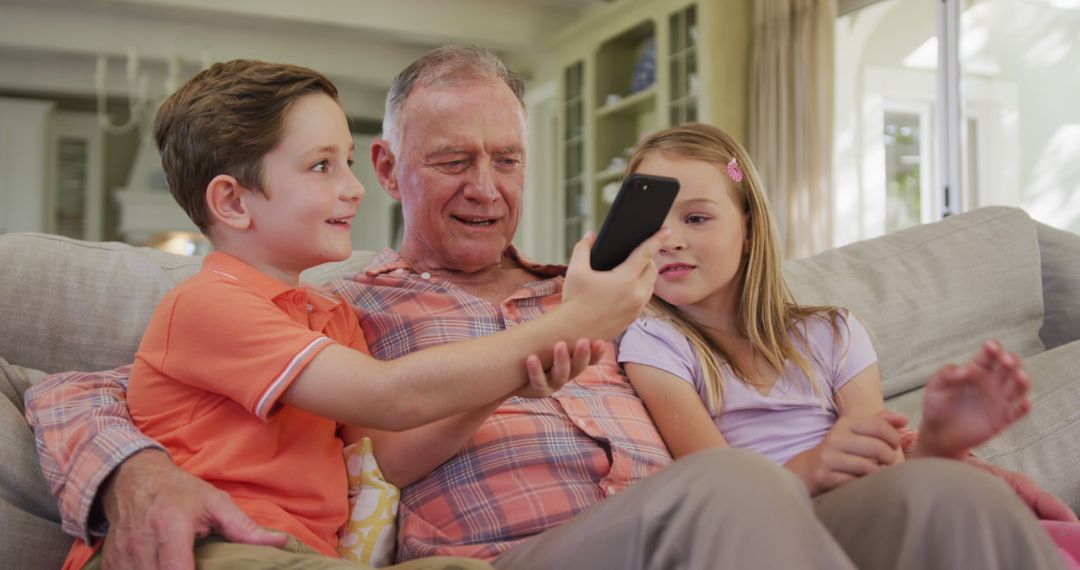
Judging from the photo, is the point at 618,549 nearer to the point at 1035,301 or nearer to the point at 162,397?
the point at 162,397

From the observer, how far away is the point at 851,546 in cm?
96

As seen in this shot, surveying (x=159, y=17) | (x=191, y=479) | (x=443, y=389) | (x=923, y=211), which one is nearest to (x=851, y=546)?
(x=443, y=389)

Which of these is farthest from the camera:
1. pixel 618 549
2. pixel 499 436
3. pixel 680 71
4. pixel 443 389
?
pixel 680 71

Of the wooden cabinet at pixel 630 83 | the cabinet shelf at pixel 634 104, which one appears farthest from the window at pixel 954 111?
the cabinet shelf at pixel 634 104

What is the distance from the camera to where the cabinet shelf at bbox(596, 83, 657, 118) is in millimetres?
6023

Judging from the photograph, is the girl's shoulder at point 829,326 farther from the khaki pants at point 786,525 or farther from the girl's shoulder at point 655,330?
the khaki pants at point 786,525

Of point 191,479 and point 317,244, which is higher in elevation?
point 317,244

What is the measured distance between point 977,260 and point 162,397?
159 centimetres

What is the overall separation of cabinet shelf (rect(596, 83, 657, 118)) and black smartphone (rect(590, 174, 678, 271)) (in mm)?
4991

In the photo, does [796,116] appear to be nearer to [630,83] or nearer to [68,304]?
[630,83]

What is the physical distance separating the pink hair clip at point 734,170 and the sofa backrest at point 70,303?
2.90 ft

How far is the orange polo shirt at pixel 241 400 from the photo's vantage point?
3.55 feet

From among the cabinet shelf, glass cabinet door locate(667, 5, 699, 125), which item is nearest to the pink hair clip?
glass cabinet door locate(667, 5, 699, 125)

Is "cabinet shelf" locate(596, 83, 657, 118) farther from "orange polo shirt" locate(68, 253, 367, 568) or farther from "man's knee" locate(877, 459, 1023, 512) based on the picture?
"man's knee" locate(877, 459, 1023, 512)
